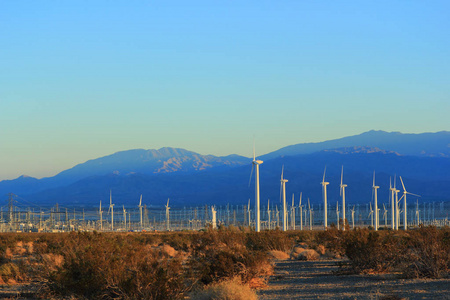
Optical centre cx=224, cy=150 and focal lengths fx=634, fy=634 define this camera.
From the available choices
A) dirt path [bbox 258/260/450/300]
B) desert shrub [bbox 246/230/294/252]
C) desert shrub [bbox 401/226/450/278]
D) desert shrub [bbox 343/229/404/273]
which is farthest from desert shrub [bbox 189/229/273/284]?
desert shrub [bbox 246/230/294/252]

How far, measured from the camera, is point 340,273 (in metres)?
24.9

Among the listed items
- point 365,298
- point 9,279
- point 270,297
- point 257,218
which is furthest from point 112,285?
point 257,218

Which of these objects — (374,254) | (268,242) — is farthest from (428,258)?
(268,242)

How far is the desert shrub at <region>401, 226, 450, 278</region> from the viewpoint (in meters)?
22.4

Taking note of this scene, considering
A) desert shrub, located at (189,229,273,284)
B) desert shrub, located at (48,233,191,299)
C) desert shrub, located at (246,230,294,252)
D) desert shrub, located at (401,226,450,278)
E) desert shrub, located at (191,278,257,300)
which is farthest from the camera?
desert shrub, located at (246,230,294,252)

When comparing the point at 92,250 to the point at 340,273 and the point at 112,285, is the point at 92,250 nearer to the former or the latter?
the point at 112,285

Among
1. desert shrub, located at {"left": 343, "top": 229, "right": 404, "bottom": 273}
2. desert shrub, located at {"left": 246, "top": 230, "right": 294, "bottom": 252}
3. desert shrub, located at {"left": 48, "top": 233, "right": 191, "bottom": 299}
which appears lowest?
desert shrub, located at {"left": 246, "top": 230, "right": 294, "bottom": 252}

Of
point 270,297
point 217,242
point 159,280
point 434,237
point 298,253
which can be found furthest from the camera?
point 298,253

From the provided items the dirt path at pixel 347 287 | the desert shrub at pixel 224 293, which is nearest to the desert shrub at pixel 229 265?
the dirt path at pixel 347 287

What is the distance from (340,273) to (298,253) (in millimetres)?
10566

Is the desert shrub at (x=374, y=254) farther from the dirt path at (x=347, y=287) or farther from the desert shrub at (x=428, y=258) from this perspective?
the dirt path at (x=347, y=287)

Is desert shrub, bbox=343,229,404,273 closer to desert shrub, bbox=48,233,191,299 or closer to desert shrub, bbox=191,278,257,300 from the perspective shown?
desert shrub, bbox=191,278,257,300

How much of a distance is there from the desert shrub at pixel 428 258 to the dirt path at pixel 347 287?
70 cm

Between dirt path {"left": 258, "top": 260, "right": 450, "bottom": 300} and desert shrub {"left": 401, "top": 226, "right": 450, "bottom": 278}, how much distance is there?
699mm
